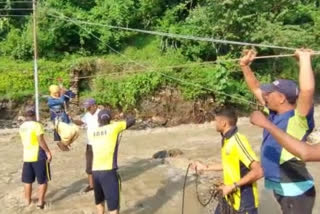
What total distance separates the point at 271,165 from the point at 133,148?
9644 millimetres

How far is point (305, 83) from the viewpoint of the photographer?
11.4ft

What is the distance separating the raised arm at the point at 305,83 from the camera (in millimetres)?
3471

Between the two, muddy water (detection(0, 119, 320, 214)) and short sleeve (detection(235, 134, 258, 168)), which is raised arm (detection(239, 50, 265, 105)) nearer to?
short sleeve (detection(235, 134, 258, 168))

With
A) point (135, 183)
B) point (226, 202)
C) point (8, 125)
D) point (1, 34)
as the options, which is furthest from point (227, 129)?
point (1, 34)

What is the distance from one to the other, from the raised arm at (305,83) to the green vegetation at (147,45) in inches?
536

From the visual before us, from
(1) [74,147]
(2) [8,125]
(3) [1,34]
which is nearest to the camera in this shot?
(1) [74,147]

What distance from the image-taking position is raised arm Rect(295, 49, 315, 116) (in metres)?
3.47

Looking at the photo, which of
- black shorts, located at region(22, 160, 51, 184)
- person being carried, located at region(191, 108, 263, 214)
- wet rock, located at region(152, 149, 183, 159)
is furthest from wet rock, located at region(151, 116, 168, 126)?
person being carried, located at region(191, 108, 263, 214)

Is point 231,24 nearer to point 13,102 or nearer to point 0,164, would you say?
point 13,102

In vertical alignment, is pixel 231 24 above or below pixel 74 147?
above

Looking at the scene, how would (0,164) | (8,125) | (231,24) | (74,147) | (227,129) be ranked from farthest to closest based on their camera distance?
(231,24) → (8,125) → (74,147) → (0,164) → (227,129)

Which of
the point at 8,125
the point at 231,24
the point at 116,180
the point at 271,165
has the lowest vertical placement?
the point at 8,125

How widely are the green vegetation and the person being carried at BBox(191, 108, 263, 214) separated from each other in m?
12.7

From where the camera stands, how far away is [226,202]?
470 cm
